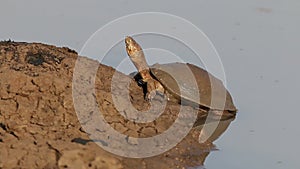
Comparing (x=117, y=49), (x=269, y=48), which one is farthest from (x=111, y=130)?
(x=269, y=48)

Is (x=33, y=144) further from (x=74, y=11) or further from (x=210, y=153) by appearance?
(x=74, y=11)

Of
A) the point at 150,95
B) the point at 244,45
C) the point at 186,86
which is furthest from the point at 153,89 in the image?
the point at 244,45

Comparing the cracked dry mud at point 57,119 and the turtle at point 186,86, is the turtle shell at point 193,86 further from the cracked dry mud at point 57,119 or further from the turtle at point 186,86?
the cracked dry mud at point 57,119

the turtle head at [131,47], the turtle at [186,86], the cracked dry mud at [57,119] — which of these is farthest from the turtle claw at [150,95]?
the turtle head at [131,47]

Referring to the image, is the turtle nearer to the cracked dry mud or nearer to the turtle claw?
the turtle claw

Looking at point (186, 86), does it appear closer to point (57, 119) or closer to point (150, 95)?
point (150, 95)

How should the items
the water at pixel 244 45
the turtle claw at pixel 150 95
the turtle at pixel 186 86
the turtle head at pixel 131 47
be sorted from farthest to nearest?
the turtle head at pixel 131 47, the turtle at pixel 186 86, the turtle claw at pixel 150 95, the water at pixel 244 45
